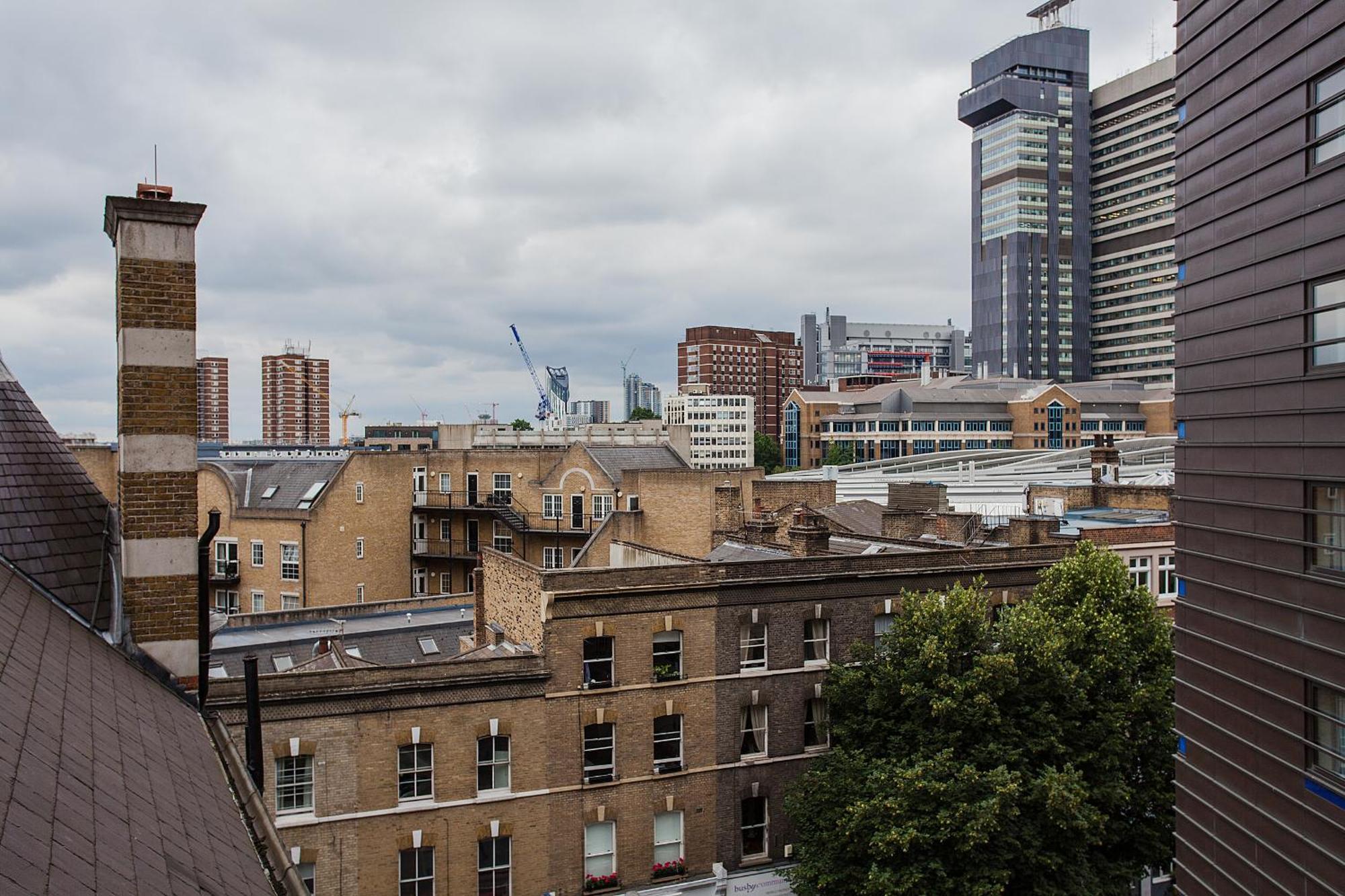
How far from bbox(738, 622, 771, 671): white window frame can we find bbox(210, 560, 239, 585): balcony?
138 feet

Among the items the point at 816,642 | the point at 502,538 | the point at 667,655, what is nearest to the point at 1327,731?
the point at 816,642

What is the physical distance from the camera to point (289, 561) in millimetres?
60031

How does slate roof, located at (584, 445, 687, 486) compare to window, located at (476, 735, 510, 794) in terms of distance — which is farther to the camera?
slate roof, located at (584, 445, 687, 486)

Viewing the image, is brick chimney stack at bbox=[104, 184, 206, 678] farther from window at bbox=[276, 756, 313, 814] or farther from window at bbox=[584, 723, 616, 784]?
window at bbox=[584, 723, 616, 784]

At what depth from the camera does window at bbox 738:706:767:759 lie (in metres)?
31.3

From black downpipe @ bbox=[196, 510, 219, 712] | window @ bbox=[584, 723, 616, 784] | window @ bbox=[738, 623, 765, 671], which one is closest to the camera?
black downpipe @ bbox=[196, 510, 219, 712]

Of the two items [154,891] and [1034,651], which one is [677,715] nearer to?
[1034,651]

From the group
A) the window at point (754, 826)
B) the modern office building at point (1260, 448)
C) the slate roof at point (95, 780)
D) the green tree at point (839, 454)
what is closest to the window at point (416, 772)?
the window at point (754, 826)

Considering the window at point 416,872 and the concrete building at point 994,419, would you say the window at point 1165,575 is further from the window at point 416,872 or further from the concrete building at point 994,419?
the concrete building at point 994,419

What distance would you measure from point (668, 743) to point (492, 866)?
6051 millimetres

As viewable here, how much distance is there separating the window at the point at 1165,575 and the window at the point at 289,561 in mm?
45805

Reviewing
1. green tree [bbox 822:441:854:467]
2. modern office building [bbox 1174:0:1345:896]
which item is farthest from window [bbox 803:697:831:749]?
green tree [bbox 822:441:854:467]

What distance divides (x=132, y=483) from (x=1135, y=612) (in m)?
28.0

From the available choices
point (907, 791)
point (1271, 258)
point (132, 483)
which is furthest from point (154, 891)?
point (907, 791)
